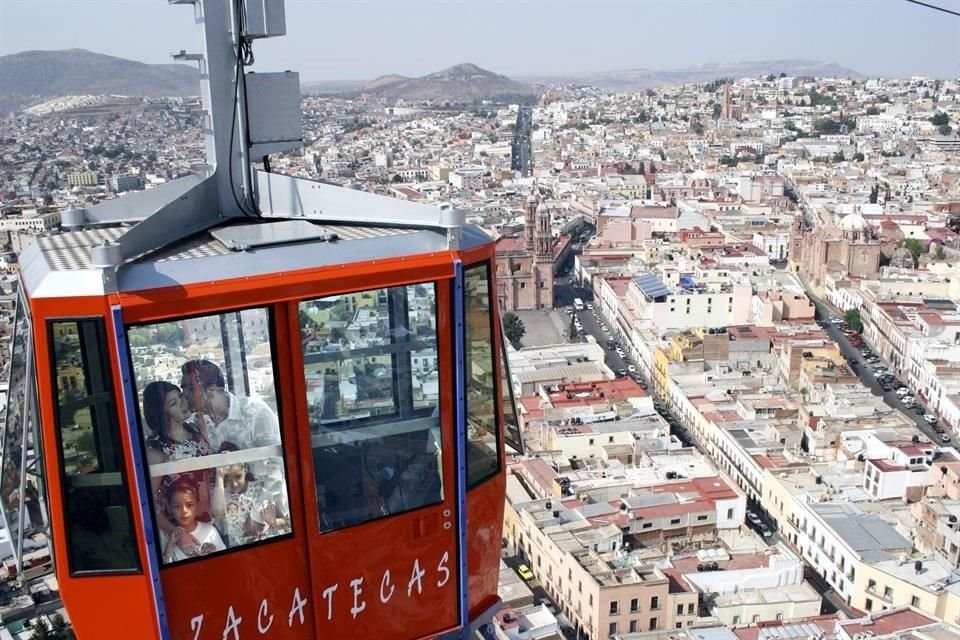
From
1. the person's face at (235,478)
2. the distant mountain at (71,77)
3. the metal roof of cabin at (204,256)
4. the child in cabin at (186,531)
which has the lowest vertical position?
the child in cabin at (186,531)

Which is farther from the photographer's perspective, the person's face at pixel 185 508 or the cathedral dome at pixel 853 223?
the cathedral dome at pixel 853 223

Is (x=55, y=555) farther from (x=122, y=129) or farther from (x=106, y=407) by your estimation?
(x=122, y=129)

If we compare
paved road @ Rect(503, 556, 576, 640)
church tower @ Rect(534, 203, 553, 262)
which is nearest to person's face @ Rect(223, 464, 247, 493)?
paved road @ Rect(503, 556, 576, 640)

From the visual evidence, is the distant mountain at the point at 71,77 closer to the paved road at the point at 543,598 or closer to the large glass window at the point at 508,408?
the paved road at the point at 543,598

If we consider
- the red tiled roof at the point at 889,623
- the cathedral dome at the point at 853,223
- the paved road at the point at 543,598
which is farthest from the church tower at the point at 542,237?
the red tiled roof at the point at 889,623

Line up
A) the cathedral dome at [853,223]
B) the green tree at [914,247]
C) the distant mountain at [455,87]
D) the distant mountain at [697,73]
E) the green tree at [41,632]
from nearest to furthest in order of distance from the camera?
1. the green tree at [41,632]
2. the cathedral dome at [853,223]
3. the green tree at [914,247]
4. the distant mountain at [455,87]
5. the distant mountain at [697,73]

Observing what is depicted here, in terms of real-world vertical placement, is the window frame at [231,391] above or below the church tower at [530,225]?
above

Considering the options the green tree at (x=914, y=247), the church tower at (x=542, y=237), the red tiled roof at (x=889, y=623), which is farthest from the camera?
the green tree at (x=914, y=247)

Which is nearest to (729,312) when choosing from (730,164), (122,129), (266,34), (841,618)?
(841,618)

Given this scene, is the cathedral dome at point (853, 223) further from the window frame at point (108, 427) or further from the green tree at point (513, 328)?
the window frame at point (108, 427)
